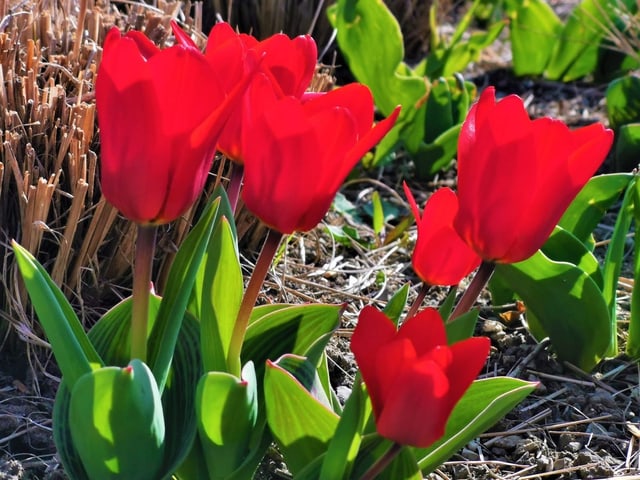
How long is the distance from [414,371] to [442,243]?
275 mm

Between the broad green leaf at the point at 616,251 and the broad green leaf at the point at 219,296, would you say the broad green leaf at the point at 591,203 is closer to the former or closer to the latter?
the broad green leaf at the point at 616,251

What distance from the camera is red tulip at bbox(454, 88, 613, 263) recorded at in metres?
0.92

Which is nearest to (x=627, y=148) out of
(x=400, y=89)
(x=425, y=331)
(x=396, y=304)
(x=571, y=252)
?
(x=400, y=89)

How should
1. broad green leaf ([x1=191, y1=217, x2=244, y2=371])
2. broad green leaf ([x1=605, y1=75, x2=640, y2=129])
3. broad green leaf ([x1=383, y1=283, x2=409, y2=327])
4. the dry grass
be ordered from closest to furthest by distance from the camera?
broad green leaf ([x1=191, y1=217, x2=244, y2=371]), broad green leaf ([x1=383, y1=283, x2=409, y2=327]), the dry grass, broad green leaf ([x1=605, y1=75, x2=640, y2=129])

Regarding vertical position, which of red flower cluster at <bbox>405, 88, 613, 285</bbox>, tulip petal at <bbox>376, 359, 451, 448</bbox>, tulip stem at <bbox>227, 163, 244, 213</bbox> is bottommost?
tulip petal at <bbox>376, 359, 451, 448</bbox>

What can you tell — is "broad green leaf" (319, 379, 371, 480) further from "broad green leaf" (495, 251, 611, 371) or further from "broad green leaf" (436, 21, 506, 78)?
"broad green leaf" (436, 21, 506, 78)

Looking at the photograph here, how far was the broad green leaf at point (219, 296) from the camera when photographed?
1034mm

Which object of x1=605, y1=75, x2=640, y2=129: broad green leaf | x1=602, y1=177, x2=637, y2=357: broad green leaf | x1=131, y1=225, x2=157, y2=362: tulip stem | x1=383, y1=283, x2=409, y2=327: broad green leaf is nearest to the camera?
x1=131, y1=225, x2=157, y2=362: tulip stem

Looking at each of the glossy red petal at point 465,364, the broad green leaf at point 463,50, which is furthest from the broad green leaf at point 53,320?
the broad green leaf at point 463,50

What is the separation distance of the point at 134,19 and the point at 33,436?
2.77 ft

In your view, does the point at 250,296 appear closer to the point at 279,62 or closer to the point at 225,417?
the point at 225,417

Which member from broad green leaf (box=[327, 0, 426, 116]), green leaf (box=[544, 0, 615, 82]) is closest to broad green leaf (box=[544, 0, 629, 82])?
green leaf (box=[544, 0, 615, 82])

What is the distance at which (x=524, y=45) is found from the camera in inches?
116

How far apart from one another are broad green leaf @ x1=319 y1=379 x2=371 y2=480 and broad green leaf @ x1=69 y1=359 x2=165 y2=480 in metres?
0.18
